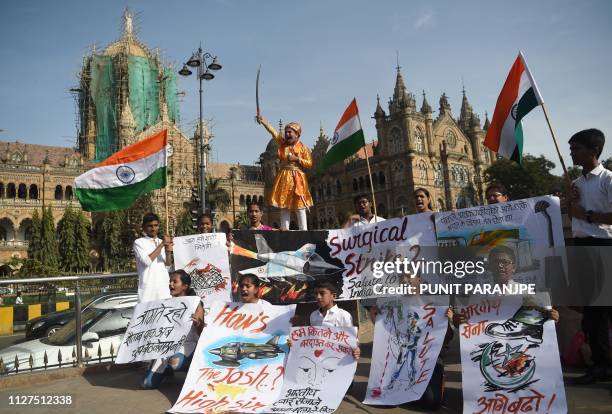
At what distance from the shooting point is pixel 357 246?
216 inches

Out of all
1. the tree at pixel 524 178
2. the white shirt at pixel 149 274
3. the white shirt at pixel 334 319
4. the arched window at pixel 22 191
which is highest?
the arched window at pixel 22 191

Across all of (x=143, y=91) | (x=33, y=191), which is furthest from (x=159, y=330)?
(x=143, y=91)

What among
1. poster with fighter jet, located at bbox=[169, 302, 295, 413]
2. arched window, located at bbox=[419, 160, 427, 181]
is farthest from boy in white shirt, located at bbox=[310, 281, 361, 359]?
arched window, located at bbox=[419, 160, 427, 181]

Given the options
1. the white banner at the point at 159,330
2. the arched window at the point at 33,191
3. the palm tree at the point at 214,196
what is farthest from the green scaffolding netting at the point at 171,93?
the white banner at the point at 159,330

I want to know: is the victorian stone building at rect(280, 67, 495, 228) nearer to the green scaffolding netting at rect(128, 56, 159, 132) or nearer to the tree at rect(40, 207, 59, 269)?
the green scaffolding netting at rect(128, 56, 159, 132)

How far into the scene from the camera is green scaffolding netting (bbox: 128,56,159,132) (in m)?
46.1

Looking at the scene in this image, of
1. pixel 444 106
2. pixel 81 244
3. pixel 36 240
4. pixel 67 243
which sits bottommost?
pixel 81 244

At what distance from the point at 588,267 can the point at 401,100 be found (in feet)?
150

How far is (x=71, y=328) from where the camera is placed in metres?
6.35

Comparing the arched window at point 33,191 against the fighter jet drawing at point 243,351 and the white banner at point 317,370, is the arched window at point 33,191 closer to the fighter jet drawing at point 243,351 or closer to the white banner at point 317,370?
the fighter jet drawing at point 243,351

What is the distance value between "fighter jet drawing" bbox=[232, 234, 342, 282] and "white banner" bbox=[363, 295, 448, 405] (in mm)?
1454

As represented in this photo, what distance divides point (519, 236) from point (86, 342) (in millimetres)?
6000

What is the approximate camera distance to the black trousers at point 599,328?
161 inches

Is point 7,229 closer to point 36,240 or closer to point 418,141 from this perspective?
point 36,240
